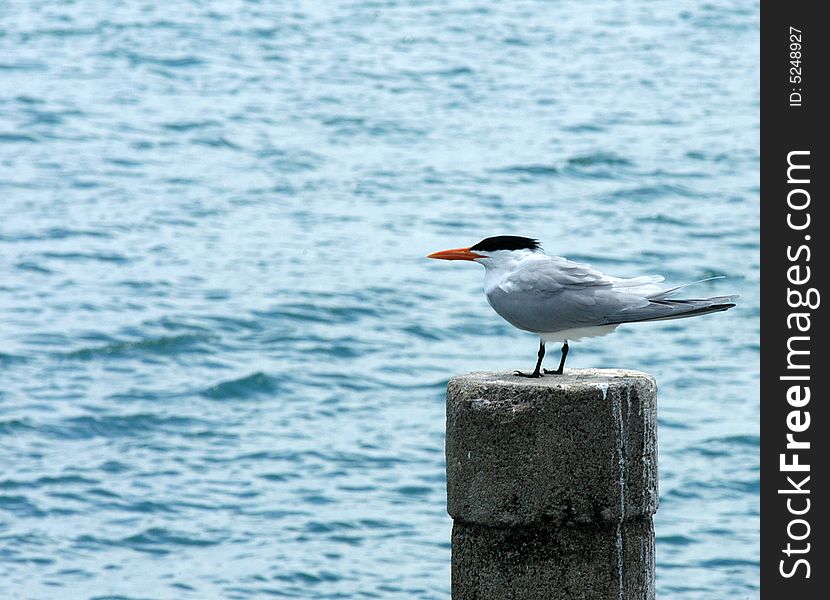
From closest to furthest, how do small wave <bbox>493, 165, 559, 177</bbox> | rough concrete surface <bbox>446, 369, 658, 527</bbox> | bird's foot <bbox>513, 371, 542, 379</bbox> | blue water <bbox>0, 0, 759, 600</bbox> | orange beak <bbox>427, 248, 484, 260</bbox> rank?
rough concrete surface <bbox>446, 369, 658, 527</bbox> → bird's foot <bbox>513, 371, 542, 379</bbox> → orange beak <bbox>427, 248, 484, 260</bbox> → blue water <bbox>0, 0, 759, 600</bbox> → small wave <bbox>493, 165, 559, 177</bbox>

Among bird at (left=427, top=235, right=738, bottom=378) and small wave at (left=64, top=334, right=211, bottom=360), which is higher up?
bird at (left=427, top=235, right=738, bottom=378)

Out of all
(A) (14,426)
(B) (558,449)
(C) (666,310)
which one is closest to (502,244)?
(C) (666,310)

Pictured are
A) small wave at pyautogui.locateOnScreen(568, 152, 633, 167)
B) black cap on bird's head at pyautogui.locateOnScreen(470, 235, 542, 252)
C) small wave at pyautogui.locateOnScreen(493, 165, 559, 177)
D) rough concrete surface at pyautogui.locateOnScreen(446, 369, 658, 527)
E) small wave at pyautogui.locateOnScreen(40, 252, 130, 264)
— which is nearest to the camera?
rough concrete surface at pyautogui.locateOnScreen(446, 369, 658, 527)

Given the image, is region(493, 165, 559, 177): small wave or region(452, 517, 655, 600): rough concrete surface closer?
region(452, 517, 655, 600): rough concrete surface

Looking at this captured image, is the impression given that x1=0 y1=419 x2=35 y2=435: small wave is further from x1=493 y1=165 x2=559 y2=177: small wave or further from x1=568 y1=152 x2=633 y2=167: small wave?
x1=568 y1=152 x2=633 y2=167: small wave

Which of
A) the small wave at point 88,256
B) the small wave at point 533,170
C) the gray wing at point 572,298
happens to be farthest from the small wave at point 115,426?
the small wave at point 533,170

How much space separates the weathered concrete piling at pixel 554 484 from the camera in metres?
5.71

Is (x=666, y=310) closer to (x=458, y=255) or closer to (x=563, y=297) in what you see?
(x=563, y=297)

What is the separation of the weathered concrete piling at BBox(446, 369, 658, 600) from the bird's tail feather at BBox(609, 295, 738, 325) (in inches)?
13.4

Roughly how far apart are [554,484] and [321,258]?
16357 millimetres

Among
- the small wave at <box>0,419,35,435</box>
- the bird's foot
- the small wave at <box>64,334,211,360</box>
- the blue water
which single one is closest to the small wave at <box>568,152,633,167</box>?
the blue water

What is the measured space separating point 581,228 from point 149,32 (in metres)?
14.8

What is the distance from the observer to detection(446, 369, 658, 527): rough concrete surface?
570cm

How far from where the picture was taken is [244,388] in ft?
55.8
